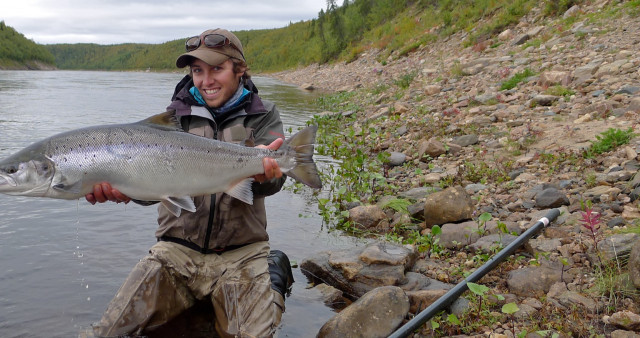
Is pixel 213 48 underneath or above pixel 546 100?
above

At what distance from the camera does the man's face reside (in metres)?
4.25

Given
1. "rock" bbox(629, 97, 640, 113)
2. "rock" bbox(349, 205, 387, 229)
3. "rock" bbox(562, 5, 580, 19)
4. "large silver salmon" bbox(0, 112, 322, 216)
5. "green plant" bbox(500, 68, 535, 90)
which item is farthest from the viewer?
"rock" bbox(562, 5, 580, 19)

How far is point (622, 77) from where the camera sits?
8172 mm

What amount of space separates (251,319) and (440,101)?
28.1 feet

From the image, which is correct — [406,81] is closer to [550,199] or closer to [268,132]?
[550,199]

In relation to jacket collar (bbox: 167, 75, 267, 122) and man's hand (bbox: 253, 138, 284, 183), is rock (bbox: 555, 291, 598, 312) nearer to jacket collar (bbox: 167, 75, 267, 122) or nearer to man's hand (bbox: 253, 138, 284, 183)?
man's hand (bbox: 253, 138, 284, 183)

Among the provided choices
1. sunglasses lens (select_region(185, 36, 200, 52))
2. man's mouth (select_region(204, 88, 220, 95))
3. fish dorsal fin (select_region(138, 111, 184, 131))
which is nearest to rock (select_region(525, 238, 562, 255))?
man's mouth (select_region(204, 88, 220, 95))

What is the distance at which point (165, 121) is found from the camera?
12.6 ft

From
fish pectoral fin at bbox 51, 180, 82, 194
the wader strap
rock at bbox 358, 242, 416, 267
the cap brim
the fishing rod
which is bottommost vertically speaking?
rock at bbox 358, 242, 416, 267

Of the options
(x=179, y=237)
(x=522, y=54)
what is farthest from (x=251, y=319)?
(x=522, y=54)

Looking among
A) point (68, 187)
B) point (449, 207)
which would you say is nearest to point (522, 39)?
point (449, 207)

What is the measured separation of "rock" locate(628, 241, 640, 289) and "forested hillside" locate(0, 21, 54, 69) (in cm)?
9125

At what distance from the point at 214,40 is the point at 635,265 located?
3.47 meters

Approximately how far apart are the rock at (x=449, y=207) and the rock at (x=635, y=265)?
2.15m
